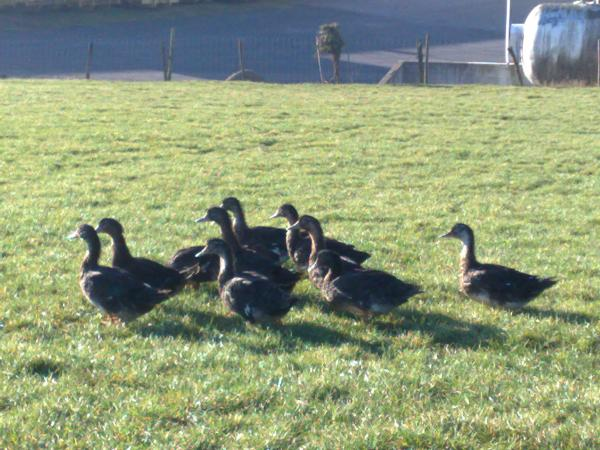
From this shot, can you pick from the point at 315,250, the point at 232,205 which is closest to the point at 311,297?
the point at 315,250

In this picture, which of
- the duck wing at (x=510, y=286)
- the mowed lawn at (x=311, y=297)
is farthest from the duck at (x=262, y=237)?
the duck wing at (x=510, y=286)

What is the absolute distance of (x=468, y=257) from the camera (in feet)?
30.5

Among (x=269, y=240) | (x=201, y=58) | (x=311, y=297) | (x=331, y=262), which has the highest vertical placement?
(x=331, y=262)

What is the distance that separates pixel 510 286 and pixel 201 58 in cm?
3623

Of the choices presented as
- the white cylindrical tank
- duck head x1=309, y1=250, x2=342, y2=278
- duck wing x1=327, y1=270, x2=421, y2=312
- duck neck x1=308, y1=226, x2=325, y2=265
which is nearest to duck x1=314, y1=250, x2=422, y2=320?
duck wing x1=327, y1=270, x2=421, y2=312

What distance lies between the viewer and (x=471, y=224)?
1233 centimetres

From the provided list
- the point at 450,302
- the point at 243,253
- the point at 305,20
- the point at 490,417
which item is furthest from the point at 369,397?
the point at 305,20

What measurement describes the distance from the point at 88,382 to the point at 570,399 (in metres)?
3.04

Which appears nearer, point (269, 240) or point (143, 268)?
point (143, 268)

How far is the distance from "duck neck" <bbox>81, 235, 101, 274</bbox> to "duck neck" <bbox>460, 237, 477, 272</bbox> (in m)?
3.18

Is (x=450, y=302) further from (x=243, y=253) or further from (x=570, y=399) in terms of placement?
(x=570, y=399)

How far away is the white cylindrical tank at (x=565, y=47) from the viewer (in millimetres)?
33250

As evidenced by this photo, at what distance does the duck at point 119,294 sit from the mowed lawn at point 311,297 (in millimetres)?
149

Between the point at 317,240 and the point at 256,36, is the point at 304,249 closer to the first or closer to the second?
the point at 317,240
